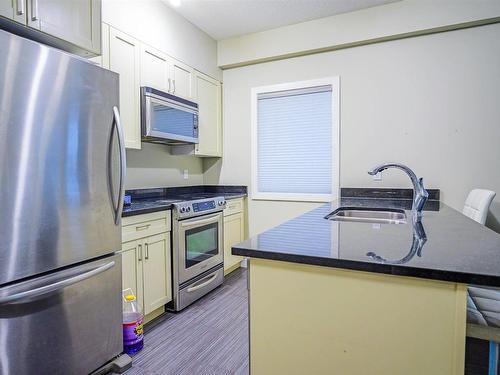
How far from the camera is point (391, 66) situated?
9.40 ft

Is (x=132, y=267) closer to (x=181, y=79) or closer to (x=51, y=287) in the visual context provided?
(x=51, y=287)

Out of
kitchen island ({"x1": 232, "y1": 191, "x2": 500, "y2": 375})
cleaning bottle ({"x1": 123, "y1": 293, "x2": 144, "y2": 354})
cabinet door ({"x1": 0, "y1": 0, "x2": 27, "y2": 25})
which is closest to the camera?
kitchen island ({"x1": 232, "y1": 191, "x2": 500, "y2": 375})

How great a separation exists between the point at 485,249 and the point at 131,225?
1.88m

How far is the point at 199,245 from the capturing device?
2641 millimetres

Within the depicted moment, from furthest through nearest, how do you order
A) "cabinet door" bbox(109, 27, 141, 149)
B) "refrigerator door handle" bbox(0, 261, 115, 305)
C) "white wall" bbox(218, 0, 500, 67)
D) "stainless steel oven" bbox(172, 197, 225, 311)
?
"white wall" bbox(218, 0, 500, 67) < "stainless steel oven" bbox(172, 197, 225, 311) < "cabinet door" bbox(109, 27, 141, 149) < "refrigerator door handle" bbox(0, 261, 115, 305)

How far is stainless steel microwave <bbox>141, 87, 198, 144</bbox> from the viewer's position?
2.42m

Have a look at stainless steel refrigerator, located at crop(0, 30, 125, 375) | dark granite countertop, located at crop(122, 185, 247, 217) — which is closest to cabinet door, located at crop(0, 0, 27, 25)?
stainless steel refrigerator, located at crop(0, 30, 125, 375)

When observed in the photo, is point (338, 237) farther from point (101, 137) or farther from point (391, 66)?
point (391, 66)

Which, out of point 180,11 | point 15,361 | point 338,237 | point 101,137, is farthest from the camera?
point 180,11

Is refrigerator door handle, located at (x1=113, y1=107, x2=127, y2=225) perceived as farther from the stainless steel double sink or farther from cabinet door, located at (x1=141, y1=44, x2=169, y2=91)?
the stainless steel double sink

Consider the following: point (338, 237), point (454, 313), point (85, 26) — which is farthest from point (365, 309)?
point (85, 26)

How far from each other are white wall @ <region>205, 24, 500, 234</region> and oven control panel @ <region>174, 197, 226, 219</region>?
0.91 m

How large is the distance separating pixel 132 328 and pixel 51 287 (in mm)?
714

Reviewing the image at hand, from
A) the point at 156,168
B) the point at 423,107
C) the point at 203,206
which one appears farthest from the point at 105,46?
the point at 423,107
